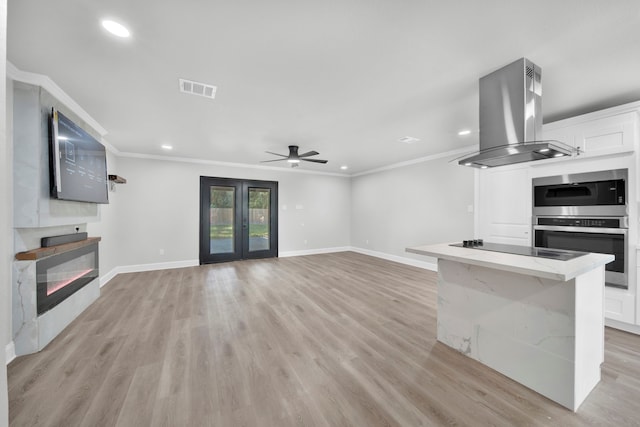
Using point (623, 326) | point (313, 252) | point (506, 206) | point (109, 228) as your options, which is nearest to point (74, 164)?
point (109, 228)

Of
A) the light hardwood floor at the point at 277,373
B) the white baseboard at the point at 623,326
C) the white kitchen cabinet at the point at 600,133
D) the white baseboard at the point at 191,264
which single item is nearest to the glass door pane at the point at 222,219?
the white baseboard at the point at 191,264

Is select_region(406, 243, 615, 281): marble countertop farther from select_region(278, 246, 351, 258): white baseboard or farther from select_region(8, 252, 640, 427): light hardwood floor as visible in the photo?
select_region(278, 246, 351, 258): white baseboard

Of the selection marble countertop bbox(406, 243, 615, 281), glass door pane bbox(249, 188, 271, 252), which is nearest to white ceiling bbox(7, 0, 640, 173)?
marble countertop bbox(406, 243, 615, 281)

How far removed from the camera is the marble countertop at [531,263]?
4.79 ft

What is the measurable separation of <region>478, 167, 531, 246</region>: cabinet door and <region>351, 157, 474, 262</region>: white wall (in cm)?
58

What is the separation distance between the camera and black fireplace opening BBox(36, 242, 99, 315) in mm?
2373

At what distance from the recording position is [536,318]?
1.79 metres

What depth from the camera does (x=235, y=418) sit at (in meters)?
1.54

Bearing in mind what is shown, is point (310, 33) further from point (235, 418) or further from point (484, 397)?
point (484, 397)

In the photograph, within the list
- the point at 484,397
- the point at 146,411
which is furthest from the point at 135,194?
the point at 484,397

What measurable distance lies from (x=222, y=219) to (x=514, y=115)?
19.5 feet

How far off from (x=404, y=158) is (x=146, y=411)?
19.0 ft

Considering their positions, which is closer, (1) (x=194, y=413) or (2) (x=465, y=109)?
(1) (x=194, y=413)

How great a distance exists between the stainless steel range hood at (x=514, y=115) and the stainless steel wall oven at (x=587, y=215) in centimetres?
125
